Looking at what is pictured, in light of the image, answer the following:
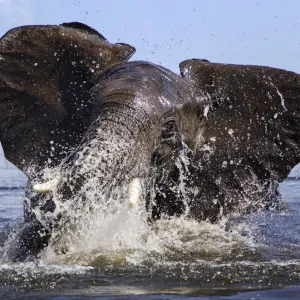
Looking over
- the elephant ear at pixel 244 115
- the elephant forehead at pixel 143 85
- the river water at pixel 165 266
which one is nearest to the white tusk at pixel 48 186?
the river water at pixel 165 266

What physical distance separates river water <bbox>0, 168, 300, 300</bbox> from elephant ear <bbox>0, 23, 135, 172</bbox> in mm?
1319

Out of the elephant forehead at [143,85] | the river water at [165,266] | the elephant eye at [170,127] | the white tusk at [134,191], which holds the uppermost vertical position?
the elephant forehead at [143,85]

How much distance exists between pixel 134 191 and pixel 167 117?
49.5 inches

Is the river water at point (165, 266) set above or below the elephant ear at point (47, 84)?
below

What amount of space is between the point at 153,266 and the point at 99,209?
2.72ft

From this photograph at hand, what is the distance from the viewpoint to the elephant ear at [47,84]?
10078mm

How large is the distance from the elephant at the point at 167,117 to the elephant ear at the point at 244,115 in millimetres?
12

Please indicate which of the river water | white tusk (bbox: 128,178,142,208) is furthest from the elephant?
white tusk (bbox: 128,178,142,208)

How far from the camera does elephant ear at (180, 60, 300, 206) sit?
32.8 ft

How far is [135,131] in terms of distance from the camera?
8.23 meters

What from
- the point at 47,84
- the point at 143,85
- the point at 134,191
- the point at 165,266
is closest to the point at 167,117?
the point at 143,85

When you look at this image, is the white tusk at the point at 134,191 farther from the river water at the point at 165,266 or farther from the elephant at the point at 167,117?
the elephant at the point at 167,117

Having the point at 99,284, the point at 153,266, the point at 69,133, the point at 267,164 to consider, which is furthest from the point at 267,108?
the point at 99,284

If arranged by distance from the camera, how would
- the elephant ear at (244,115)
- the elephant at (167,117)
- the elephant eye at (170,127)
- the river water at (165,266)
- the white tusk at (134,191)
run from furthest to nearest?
the elephant ear at (244,115)
the elephant at (167,117)
the elephant eye at (170,127)
the white tusk at (134,191)
the river water at (165,266)
